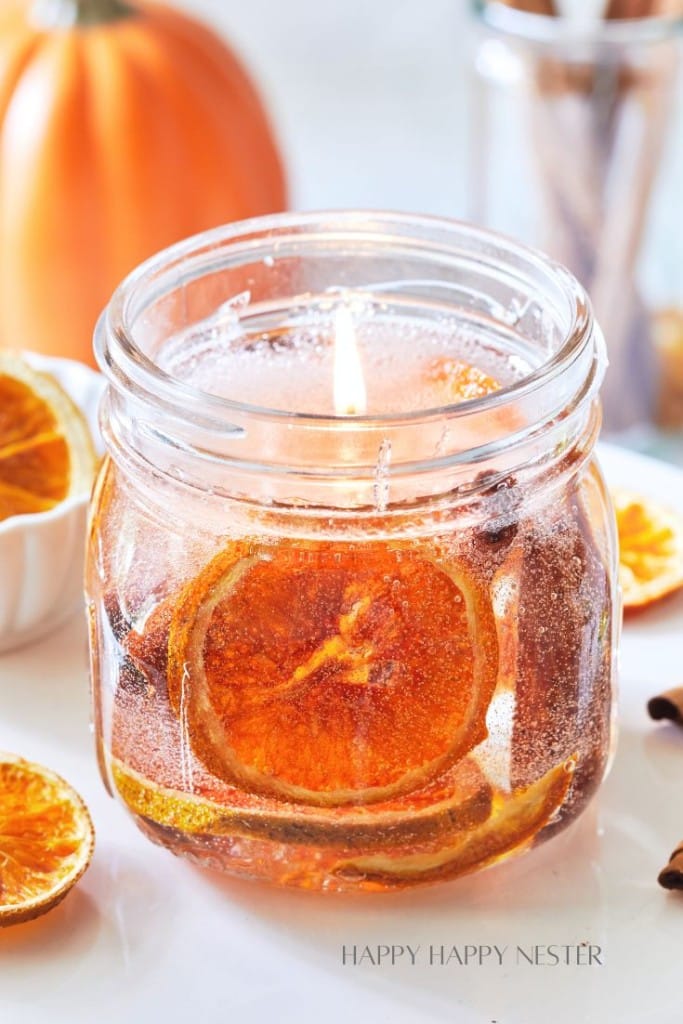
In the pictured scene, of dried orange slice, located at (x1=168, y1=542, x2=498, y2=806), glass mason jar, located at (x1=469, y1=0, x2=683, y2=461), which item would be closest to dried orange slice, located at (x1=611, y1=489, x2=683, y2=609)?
dried orange slice, located at (x1=168, y1=542, x2=498, y2=806)

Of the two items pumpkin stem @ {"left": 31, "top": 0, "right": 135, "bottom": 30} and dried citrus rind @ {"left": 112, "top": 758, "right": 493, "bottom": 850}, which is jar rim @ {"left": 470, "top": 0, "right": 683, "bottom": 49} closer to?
pumpkin stem @ {"left": 31, "top": 0, "right": 135, "bottom": 30}

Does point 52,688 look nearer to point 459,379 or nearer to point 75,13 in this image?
point 459,379

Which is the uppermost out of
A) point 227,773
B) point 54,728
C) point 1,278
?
point 227,773

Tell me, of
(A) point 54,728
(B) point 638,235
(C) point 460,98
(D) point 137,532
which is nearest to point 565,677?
(D) point 137,532

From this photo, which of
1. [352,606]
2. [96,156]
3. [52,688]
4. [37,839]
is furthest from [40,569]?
[96,156]

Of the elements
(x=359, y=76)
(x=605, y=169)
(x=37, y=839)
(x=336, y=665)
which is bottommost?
(x=359, y=76)

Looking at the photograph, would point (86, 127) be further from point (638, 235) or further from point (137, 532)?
point (137, 532)
